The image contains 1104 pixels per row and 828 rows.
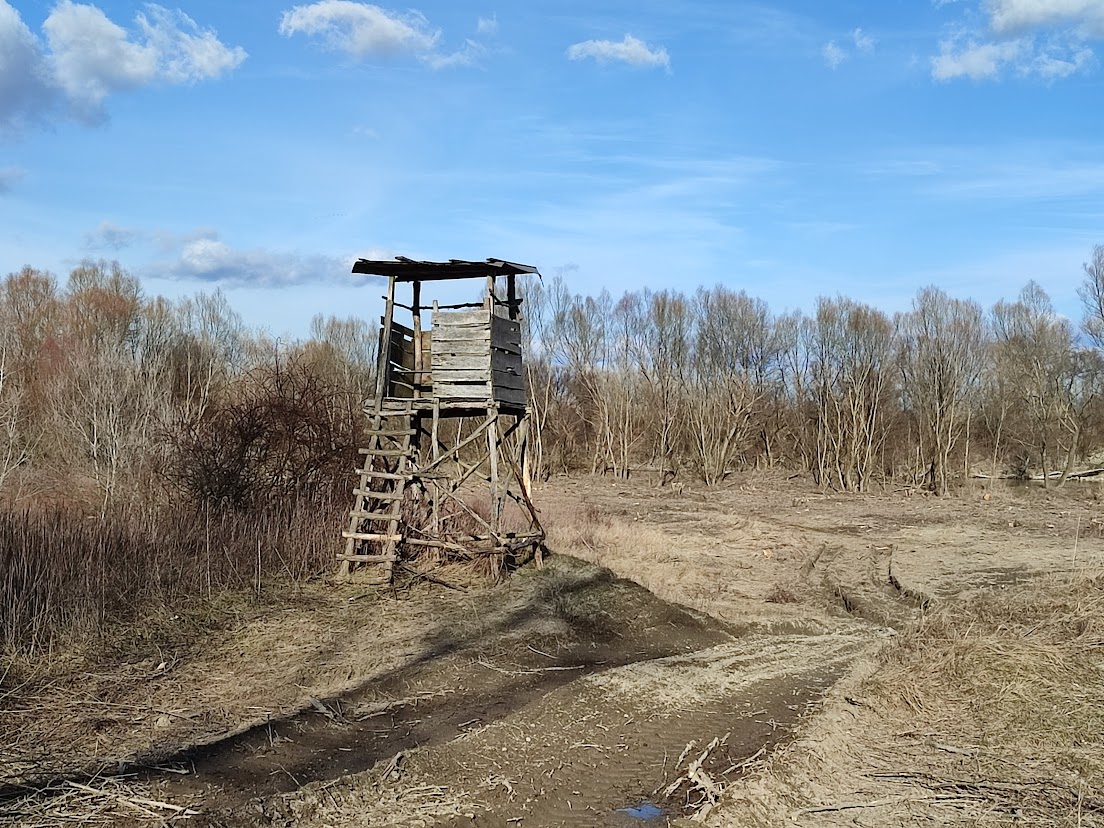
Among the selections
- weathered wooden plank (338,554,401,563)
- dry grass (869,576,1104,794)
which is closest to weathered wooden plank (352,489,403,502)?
weathered wooden plank (338,554,401,563)

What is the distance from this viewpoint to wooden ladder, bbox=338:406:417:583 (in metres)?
13.2

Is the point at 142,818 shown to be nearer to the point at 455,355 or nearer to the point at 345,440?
the point at 455,355

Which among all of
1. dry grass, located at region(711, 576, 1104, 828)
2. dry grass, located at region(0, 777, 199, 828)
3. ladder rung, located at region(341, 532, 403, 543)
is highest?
ladder rung, located at region(341, 532, 403, 543)

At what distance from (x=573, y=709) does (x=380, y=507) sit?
732cm

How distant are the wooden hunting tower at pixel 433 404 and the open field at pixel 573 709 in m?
0.89

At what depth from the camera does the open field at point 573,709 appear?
5719 mm

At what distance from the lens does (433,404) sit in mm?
13891

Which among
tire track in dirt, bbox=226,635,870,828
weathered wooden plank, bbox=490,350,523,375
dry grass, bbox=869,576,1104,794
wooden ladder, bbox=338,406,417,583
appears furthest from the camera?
weathered wooden plank, bbox=490,350,523,375

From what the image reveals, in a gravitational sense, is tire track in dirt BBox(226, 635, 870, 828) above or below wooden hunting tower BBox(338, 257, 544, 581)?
below

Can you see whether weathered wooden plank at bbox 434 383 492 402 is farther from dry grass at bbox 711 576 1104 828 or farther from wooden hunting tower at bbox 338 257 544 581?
dry grass at bbox 711 576 1104 828

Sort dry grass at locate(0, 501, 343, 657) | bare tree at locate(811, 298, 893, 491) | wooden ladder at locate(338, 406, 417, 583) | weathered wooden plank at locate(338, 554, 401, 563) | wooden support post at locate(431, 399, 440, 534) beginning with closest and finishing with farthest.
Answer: dry grass at locate(0, 501, 343, 657) → weathered wooden plank at locate(338, 554, 401, 563) → wooden ladder at locate(338, 406, 417, 583) → wooden support post at locate(431, 399, 440, 534) → bare tree at locate(811, 298, 893, 491)

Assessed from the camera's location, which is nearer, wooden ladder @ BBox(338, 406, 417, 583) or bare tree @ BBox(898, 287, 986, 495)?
wooden ladder @ BBox(338, 406, 417, 583)

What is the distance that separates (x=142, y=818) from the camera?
17.6 feet

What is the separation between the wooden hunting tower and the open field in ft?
2.93
